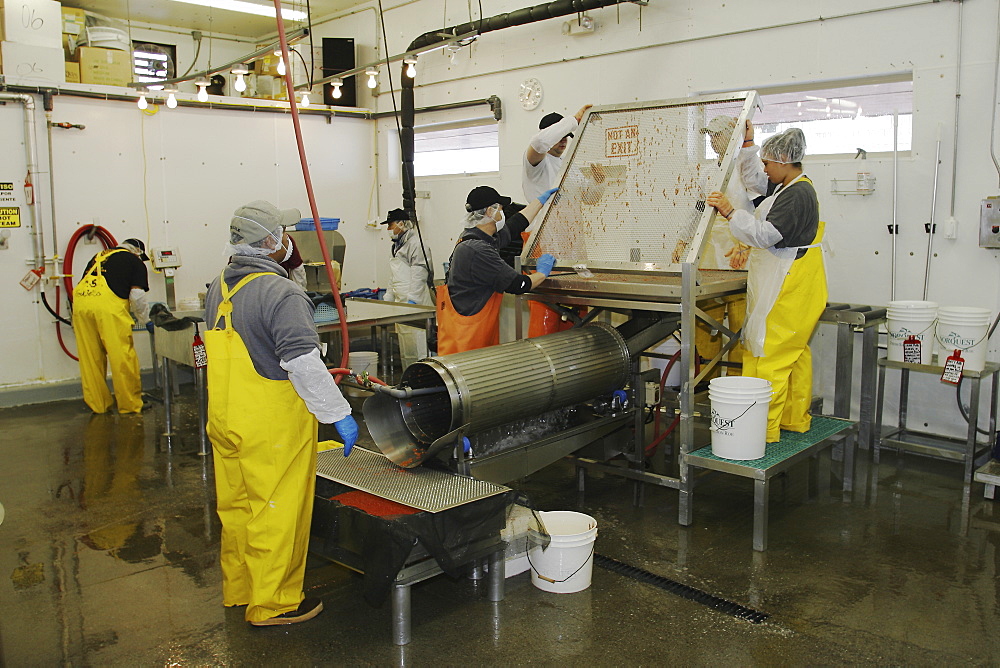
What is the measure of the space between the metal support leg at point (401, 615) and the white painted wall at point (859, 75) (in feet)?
10.4

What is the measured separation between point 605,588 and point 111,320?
→ 429cm

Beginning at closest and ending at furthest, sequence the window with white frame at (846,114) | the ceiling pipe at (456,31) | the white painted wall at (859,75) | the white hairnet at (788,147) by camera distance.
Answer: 1. the white hairnet at (788,147)
2. the white painted wall at (859,75)
3. the window with white frame at (846,114)
4. the ceiling pipe at (456,31)

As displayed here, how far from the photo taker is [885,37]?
4566 mm

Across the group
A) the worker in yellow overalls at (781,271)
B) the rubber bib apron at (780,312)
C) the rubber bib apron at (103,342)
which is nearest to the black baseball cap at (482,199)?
the worker in yellow overalls at (781,271)

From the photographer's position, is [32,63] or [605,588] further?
[32,63]

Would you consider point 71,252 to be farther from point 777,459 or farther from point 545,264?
point 777,459

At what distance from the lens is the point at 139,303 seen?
229 inches

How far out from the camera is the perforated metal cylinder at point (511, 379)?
3.21 m

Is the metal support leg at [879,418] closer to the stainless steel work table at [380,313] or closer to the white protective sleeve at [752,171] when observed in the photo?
the white protective sleeve at [752,171]

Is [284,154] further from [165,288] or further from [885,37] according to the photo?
[885,37]

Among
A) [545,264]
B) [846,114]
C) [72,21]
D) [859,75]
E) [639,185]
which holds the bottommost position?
[545,264]

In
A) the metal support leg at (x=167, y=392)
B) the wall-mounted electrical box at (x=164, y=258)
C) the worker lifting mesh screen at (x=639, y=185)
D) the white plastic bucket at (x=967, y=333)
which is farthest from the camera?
the wall-mounted electrical box at (x=164, y=258)

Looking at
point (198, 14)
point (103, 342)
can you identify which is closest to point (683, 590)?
point (103, 342)

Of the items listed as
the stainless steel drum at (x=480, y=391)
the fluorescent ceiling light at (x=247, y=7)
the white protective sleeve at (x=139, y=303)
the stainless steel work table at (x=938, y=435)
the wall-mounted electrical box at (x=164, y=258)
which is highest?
the fluorescent ceiling light at (x=247, y=7)
